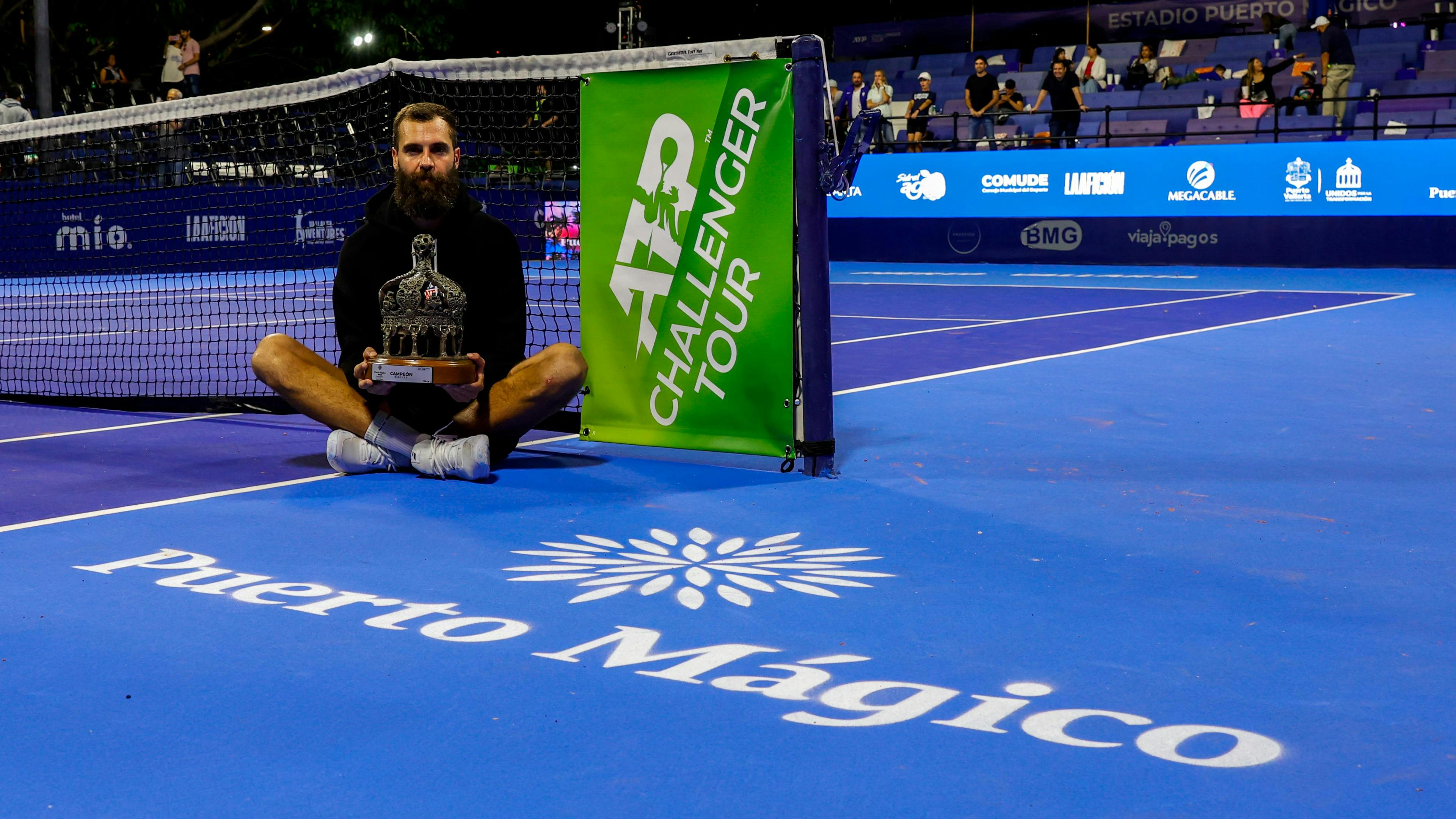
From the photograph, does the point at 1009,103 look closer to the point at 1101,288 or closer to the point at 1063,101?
the point at 1063,101

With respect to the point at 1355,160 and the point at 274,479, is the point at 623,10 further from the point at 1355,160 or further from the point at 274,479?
the point at 274,479

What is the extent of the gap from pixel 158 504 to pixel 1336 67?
60.9 ft

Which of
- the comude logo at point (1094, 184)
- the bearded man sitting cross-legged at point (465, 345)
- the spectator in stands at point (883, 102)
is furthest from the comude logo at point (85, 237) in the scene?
the bearded man sitting cross-legged at point (465, 345)

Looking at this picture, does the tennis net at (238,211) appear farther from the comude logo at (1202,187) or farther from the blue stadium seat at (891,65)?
the blue stadium seat at (891,65)

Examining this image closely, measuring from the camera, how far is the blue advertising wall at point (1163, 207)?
722 inches

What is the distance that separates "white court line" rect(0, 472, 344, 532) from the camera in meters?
4.81

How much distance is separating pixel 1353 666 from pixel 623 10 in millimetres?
24131

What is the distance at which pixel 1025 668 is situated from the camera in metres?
3.29

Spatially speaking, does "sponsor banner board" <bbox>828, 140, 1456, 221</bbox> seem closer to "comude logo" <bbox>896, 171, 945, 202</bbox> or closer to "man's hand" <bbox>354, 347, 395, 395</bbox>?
"comude logo" <bbox>896, 171, 945, 202</bbox>

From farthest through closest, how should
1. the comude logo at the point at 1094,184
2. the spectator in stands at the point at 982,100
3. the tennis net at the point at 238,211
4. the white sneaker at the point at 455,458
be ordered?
the spectator in stands at the point at 982,100 → the comude logo at the point at 1094,184 → the tennis net at the point at 238,211 → the white sneaker at the point at 455,458

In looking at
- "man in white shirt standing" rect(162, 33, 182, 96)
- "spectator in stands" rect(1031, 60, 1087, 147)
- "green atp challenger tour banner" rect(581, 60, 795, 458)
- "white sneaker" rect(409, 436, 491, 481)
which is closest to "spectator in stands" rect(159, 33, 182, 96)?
"man in white shirt standing" rect(162, 33, 182, 96)

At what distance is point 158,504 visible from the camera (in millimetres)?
5137

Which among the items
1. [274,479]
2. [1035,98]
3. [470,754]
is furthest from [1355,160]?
[470,754]

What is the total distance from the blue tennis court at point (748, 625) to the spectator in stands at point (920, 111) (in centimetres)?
1645
